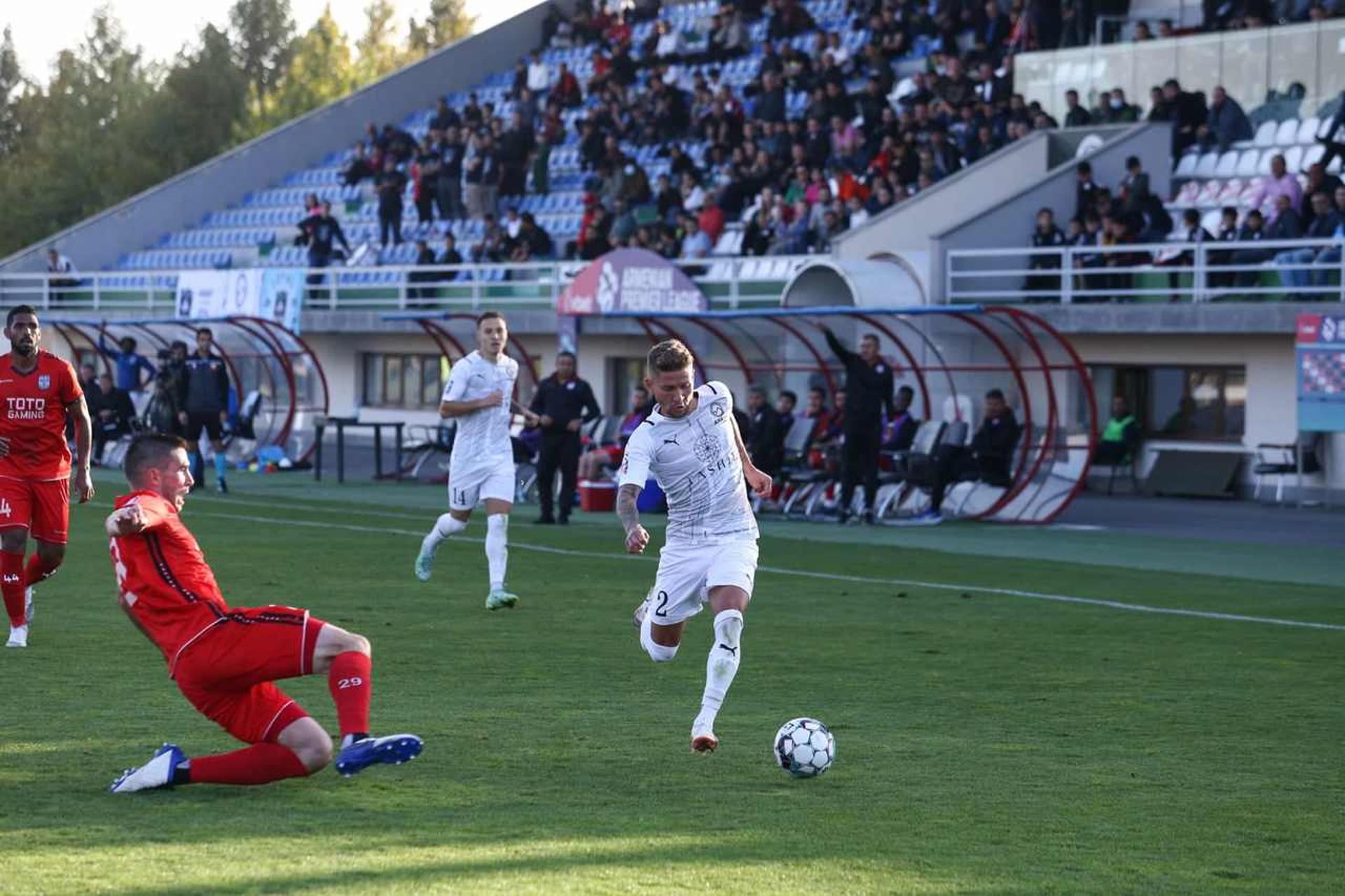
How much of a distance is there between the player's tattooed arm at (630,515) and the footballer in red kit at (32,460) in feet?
14.1

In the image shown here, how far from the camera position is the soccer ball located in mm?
8094

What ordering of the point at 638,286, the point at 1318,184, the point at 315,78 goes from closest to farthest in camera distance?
1. the point at 1318,184
2. the point at 638,286
3. the point at 315,78

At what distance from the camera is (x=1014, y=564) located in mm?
18297

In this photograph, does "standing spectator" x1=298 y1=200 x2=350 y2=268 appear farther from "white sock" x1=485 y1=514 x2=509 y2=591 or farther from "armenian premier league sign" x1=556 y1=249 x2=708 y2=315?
"white sock" x1=485 y1=514 x2=509 y2=591

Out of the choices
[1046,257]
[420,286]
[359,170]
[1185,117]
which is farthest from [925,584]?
[359,170]

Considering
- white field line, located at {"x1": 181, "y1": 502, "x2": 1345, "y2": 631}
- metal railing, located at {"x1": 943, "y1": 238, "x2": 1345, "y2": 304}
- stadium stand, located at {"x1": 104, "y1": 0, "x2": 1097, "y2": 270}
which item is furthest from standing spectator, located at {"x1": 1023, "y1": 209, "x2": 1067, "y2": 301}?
white field line, located at {"x1": 181, "y1": 502, "x2": 1345, "y2": 631}

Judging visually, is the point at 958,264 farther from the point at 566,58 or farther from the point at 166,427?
the point at 566,58

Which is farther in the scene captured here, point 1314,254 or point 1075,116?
point 1075,116

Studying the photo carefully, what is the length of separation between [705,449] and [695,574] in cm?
55

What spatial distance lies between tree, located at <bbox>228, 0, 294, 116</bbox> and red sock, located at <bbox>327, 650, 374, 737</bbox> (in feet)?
288

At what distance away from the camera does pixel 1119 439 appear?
27.4 m

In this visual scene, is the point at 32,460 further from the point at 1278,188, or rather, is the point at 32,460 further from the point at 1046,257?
the point at 1278,188

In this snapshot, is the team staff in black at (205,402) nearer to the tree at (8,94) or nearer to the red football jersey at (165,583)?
the red football jersey at (165,583)

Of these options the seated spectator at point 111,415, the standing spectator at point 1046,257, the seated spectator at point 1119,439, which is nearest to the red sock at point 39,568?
the seated spectator at point 1119,439
